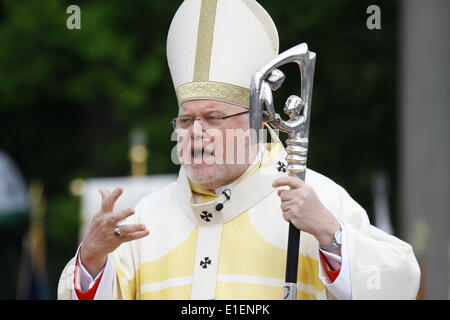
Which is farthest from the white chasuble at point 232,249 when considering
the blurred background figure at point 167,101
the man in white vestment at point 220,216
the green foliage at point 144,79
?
the green foliage at point 144,79

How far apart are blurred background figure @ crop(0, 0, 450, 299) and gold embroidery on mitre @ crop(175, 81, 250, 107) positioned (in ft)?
19.5

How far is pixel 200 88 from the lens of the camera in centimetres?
427

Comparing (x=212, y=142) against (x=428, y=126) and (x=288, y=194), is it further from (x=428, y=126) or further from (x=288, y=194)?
(x=428, y=126)

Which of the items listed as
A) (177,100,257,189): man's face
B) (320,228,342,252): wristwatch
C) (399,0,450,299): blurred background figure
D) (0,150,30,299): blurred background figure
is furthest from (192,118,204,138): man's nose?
(0,150,30,299): blurred background figure

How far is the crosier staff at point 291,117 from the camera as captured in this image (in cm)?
378

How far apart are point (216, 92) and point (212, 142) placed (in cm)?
23

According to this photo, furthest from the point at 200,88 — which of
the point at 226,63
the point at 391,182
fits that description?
the point at 391,182

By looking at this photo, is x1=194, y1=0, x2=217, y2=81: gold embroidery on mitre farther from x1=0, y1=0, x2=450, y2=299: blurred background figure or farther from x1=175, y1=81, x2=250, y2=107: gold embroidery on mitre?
x1=0, y1=0, x2=450, y2=299: blurred background figure

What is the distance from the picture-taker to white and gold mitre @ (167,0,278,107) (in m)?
4.28

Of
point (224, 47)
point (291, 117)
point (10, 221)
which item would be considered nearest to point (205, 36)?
point (224, 47)

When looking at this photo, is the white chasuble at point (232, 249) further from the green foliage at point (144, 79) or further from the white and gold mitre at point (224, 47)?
the green foliage at point (144, 79)

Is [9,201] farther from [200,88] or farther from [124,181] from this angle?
[200,88]

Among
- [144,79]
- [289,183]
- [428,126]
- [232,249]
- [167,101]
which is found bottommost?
[232,249]

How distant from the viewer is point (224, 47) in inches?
170
